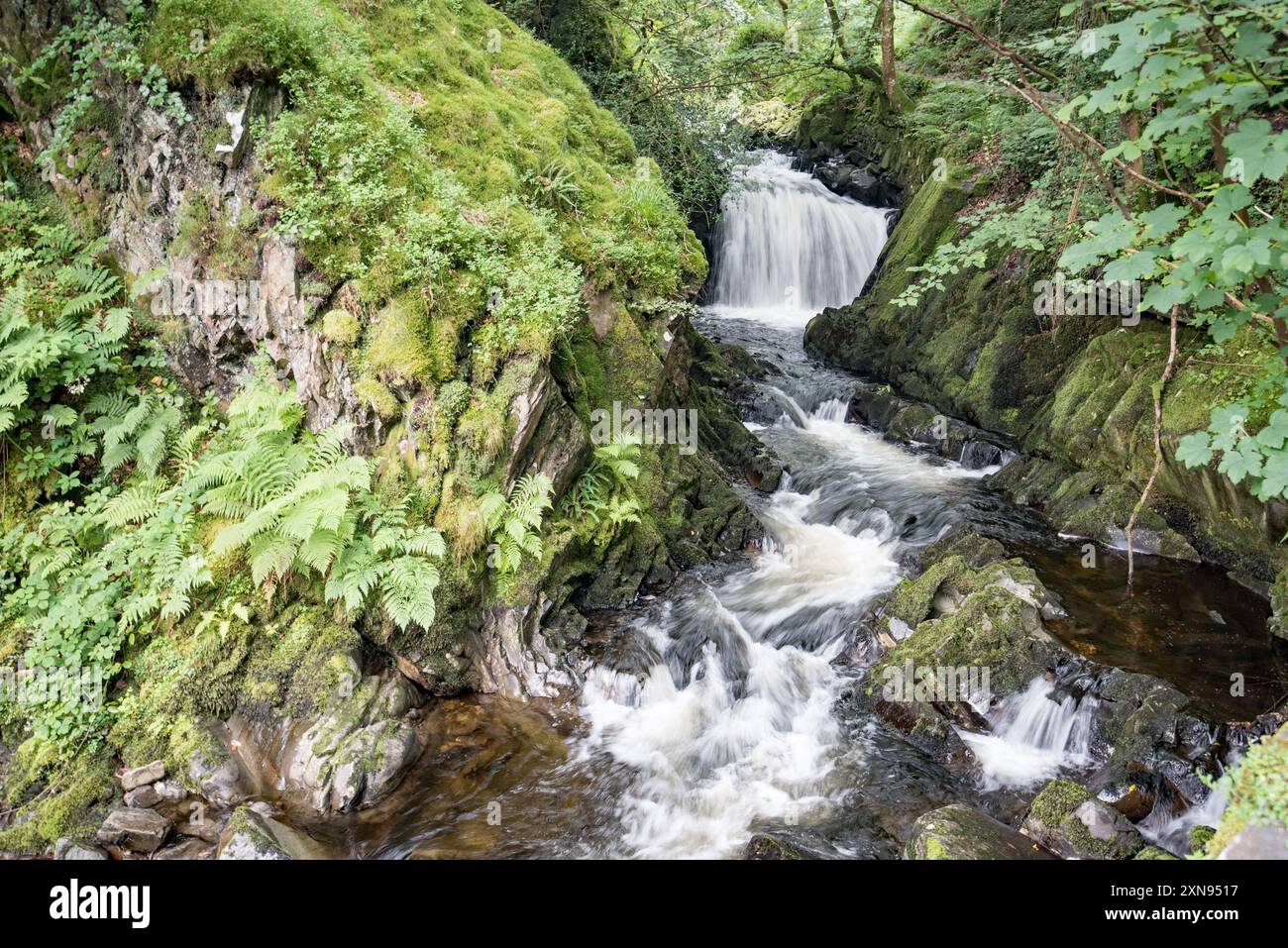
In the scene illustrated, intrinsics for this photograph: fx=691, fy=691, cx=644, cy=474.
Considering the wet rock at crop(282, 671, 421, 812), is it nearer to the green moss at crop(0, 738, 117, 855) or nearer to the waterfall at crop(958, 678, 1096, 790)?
the green moss at crop(0, 738, 117, 855)

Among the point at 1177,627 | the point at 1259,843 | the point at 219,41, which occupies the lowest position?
the point at 1177,627

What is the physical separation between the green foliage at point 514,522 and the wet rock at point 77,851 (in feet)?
11.5

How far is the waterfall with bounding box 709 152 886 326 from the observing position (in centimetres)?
1806

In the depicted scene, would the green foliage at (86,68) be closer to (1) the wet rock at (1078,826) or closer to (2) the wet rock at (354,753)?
(2) the wet rock at (354,753)

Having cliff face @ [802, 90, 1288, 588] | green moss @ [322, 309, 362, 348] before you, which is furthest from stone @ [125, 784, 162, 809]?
cliff face @ [802, 90, 1288, 588]

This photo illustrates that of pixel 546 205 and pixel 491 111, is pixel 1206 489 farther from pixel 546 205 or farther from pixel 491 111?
pixel 491 111

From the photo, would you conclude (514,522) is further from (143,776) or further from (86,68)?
(86,68)

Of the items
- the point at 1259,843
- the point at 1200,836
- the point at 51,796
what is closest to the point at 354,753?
the point at 51,796

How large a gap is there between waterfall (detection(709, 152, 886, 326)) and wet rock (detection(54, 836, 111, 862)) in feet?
54.0

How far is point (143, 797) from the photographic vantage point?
5.39 metres

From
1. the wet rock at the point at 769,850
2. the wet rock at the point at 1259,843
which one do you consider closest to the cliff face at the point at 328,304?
the wet rock at the point at 769,850

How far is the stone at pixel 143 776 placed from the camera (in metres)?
5.43

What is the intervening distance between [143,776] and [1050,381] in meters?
12.7
